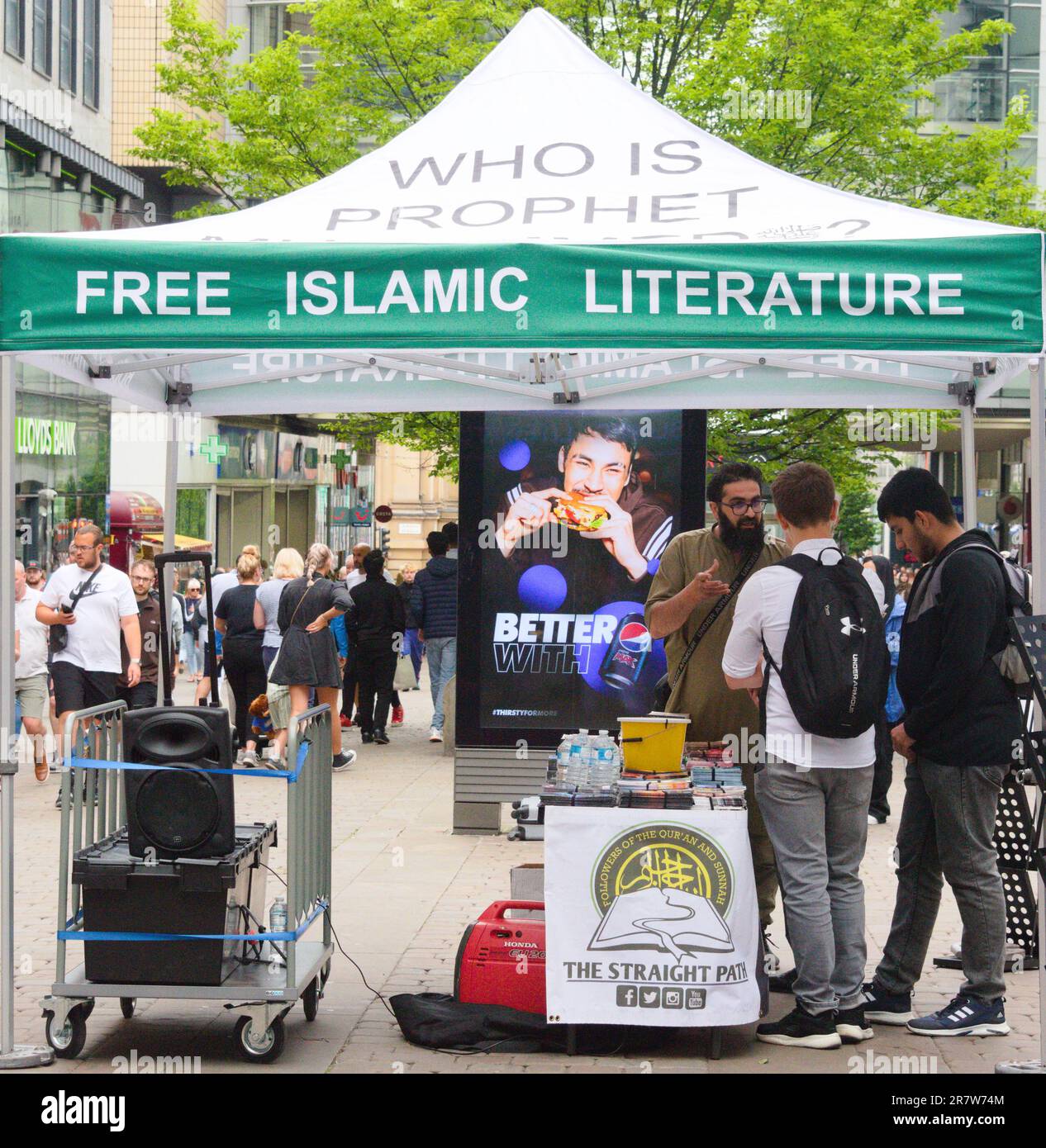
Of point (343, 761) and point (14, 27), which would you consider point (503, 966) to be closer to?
point (343, 761)

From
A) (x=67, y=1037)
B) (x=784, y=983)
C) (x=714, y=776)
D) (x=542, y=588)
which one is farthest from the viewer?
(x=542, y=588)

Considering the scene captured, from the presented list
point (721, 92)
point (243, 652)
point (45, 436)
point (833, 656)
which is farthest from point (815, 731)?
point (45, 436)

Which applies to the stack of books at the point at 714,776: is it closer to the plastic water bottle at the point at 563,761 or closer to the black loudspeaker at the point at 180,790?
the plastic water bottle at the point at 563,761

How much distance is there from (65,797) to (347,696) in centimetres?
1144

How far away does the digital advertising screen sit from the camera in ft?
33.4

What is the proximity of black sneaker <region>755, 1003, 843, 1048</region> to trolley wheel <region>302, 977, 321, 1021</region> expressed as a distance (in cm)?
169

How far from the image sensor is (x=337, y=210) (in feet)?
20.0

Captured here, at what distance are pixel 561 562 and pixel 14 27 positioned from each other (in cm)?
2089

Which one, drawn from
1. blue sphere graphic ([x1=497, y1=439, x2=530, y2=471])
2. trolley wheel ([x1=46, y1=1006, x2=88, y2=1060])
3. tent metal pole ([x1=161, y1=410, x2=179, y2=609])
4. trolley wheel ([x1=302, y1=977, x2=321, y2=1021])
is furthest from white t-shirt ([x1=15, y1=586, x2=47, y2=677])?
trolley wheel ([x1=46, y1=1006, x2=88, y2=1060])

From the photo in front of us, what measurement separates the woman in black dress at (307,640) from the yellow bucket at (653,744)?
24.0 feet

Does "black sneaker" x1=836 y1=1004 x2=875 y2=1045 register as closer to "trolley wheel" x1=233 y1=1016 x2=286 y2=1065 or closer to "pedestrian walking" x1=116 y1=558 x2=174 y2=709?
"trolley wheel" x1=233 y1=1016 x2=286 y2=1065

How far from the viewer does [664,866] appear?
560cm

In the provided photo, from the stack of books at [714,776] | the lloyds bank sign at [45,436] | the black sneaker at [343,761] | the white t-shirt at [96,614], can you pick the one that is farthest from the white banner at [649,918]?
the lloyds bank sign at [45,436]

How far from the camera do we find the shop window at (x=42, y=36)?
1101 inches
